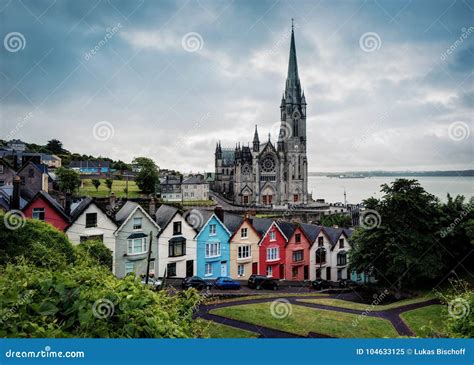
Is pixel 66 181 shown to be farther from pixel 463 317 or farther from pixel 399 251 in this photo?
pixel 399 251

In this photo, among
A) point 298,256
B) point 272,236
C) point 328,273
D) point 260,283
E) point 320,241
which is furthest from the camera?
point 328,273

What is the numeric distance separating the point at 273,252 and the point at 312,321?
8.08 ft

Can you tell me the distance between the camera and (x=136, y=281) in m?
3.17

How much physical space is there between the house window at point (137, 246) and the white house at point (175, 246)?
0.98 feet

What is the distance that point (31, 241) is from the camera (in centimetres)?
518

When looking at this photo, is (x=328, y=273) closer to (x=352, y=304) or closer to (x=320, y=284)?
(x=320, y=284)

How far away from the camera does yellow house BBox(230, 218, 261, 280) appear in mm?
7266

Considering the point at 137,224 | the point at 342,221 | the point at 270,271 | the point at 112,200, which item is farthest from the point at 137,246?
the point at 342,221

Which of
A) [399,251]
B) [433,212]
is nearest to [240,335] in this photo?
[399,251]

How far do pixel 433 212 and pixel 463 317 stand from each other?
589 centimetres

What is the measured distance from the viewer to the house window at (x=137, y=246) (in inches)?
250

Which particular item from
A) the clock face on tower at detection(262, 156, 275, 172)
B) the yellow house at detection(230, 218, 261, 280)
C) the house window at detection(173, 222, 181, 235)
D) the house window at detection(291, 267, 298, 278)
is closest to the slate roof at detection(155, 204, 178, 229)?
the house window at detection(173, 222, 181, 235)

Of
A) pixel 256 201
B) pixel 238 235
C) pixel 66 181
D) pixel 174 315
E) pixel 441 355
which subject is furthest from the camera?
pixel 256 201

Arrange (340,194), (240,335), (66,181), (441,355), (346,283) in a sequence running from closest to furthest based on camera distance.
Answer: (441,355), (240,335), (66,181), (340,194), (346,283)
